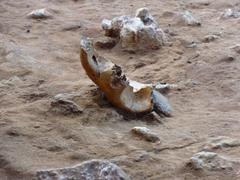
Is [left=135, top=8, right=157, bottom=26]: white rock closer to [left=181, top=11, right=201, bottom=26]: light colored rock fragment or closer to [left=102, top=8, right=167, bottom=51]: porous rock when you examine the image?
[left=102, top=8, right=167, bottom=51]: porous rock

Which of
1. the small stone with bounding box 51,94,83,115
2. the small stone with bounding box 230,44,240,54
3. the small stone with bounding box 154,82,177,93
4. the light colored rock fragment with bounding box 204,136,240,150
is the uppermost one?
the small stone with bounding box 51,94,83,115

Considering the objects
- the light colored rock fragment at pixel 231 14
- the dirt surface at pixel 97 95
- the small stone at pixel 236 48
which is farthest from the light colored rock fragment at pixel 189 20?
the small stone at pixel 236 48

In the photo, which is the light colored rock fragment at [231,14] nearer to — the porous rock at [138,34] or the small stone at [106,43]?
the porous rock at [138,34]

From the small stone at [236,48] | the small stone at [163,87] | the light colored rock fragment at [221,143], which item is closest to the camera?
the light colored rock fragment at [221,143]

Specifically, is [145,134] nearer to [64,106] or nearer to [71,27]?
[64,106]

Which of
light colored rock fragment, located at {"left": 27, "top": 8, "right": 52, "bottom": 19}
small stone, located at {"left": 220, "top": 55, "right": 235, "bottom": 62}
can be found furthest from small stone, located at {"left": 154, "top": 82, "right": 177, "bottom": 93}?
light colored rock fragment, located at {"left": 27, "top": 8, "right": 52, "bottom": 19}

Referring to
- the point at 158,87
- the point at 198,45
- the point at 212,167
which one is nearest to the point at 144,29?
the point at 198,45
